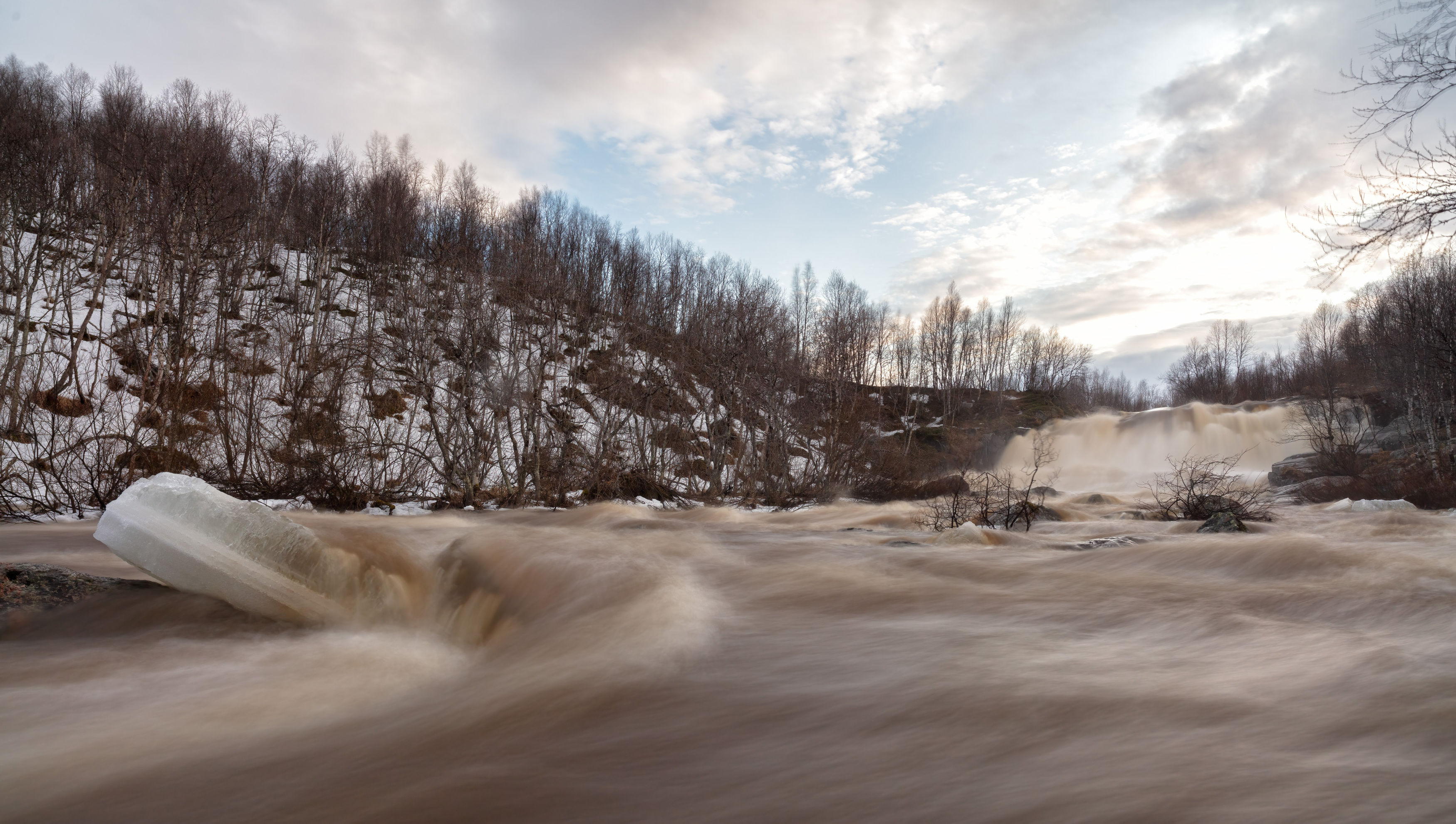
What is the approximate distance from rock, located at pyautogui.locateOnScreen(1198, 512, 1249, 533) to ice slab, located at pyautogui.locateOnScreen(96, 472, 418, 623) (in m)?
9.42

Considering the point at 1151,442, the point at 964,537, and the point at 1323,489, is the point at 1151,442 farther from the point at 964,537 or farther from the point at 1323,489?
the point at 964,537

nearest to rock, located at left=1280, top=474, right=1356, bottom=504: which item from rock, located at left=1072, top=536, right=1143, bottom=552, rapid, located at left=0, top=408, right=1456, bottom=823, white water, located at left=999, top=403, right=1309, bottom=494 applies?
white water, located at left=999, top=403, right=1309, bottom=494

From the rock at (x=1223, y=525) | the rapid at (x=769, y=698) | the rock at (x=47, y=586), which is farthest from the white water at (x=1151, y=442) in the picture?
the rock at (x=47, y=586)

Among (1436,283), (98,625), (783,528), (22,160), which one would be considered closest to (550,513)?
(783,528)

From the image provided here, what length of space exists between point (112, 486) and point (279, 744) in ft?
39.8

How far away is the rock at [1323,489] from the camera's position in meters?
15.3

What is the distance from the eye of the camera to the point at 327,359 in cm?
1623

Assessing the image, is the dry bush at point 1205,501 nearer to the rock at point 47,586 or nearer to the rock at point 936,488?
the rock at point 936,488

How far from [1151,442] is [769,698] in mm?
40733

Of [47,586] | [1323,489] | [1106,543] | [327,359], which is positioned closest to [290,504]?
[327,359]

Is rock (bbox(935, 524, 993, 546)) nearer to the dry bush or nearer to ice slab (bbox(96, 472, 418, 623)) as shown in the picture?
the dry bush

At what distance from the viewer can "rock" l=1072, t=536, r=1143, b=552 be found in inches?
285

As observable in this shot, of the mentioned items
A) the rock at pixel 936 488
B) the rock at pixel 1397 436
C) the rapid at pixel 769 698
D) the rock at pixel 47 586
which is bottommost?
the rock at pixel 936 488

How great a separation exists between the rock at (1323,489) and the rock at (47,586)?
20.5 metres
